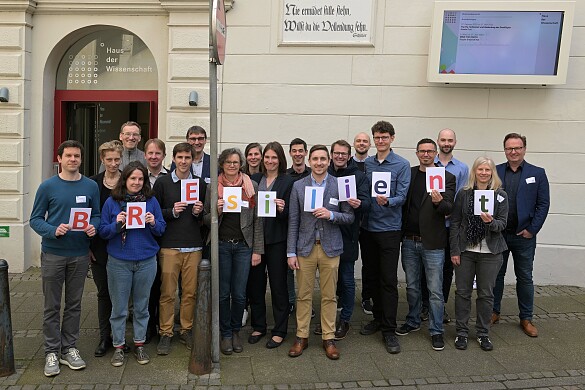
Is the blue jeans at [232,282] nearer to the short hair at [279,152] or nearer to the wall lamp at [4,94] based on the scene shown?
the short hair at [279,152]

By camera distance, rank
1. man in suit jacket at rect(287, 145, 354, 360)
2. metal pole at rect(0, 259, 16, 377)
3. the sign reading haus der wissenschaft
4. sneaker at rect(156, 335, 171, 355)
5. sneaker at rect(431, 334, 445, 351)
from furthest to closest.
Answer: the sign reading haus der wissenschaft → sneaker at rect(431, 334, 445, 351) → sneaker at rect(156, 335, 171, 355) → man in suit jacket at rect(287, 145, 354, 360) → metal pole at rect(0, 259, 16, 377)

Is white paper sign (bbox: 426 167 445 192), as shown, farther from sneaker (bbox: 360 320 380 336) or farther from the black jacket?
sneaker (bbox: 360 320 380 336)

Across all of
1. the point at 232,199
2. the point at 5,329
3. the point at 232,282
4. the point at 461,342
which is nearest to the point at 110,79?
the point at 232,199

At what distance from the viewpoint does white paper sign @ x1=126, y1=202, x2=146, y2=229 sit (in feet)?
13.6

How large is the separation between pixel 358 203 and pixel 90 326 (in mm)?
3020

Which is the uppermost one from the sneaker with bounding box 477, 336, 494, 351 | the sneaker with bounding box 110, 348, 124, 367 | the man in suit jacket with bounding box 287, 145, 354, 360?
the man in suit jacket with bounding box 287, 145, 354, 360

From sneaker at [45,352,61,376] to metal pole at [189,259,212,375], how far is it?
43.5 inches

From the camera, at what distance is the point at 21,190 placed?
7145 mm

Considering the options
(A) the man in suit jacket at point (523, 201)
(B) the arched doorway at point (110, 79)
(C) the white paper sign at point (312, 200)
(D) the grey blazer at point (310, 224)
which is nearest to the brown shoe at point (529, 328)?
(A) the man in suit jacket at point (523, 201)

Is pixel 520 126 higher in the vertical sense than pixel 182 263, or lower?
higher

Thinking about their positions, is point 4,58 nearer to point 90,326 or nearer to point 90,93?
point 90,93

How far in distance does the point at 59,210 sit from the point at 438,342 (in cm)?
356

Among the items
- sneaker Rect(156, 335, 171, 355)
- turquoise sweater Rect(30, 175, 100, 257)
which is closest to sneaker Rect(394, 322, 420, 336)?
A: sneaker Rect(156, 335, 171, 355)

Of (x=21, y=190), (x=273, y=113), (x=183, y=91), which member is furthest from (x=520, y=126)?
(x=21, y=190)
